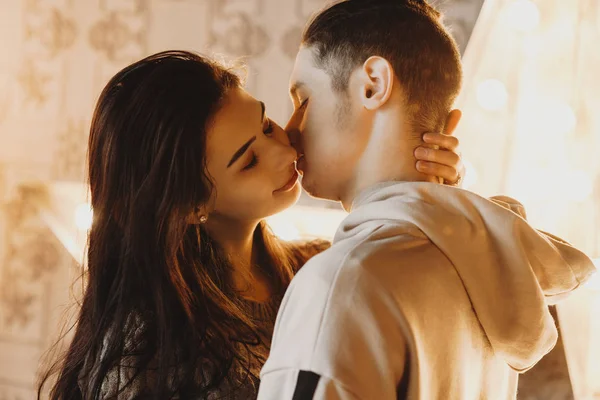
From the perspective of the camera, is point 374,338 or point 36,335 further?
point 36,335

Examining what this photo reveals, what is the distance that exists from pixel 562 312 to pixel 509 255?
2.59 feet

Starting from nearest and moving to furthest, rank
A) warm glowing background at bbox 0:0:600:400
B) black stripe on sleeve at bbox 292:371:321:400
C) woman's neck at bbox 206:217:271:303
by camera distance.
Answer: black stripe on sleeve at bbox 292:371:321:400 < woman's neck at bbox 206:217:271:303 < warm glowing background at bbox 0:0:600:400

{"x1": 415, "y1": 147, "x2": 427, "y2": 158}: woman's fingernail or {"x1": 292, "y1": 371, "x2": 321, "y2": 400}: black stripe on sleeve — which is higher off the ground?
{"x1": 415, "y1": 147, "x2": 427, "y2": 158}: woman's fingernail

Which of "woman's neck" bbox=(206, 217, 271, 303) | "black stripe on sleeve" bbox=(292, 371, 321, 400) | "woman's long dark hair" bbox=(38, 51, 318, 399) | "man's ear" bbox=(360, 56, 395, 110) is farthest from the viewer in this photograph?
"woman's neck" bbox=(206, 217, 271, 303)

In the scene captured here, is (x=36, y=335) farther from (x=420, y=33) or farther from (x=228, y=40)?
(x=420, y=33)

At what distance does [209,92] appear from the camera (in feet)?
3.76

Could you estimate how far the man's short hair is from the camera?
0.94 m

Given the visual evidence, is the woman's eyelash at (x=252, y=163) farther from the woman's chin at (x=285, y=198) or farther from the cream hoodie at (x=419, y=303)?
the cream hoodie at (x=419, y=303)

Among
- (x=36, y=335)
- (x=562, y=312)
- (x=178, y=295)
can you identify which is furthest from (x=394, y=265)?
(x=36, y=335)

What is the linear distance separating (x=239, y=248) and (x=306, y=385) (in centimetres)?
66

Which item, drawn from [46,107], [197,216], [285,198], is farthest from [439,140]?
[46,107]

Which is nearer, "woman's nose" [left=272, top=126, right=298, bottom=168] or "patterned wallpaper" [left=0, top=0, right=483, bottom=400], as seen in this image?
"woman's nose" [left=272, top=126, right=298, bottom=168]

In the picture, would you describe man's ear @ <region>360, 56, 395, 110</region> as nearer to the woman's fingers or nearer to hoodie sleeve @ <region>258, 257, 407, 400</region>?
the woman's fingers

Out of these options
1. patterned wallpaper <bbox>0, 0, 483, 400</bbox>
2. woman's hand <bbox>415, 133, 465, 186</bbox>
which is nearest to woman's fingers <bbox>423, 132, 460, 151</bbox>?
woman's hand <bbox>415, 133, 465, 186</bbox>
